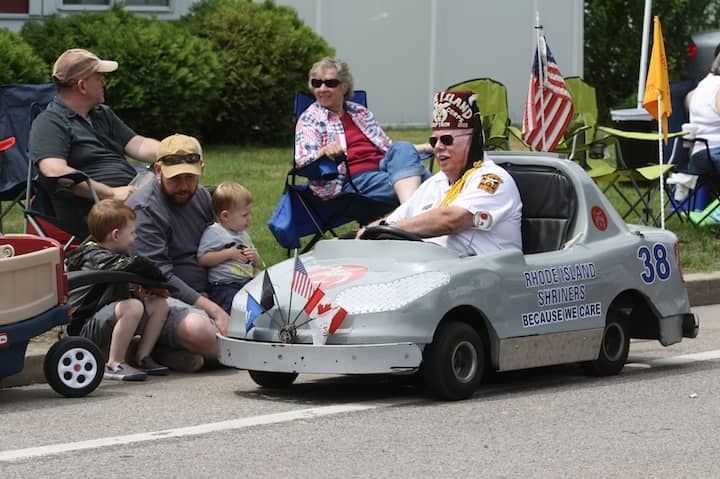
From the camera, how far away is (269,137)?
1991cm

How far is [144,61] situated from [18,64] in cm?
158

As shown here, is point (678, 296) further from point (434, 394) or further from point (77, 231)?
point (77, 231)

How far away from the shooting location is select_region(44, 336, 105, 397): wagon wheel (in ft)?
29.1

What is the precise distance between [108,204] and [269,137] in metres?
10.3

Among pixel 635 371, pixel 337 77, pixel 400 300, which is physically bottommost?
pixel 635 371

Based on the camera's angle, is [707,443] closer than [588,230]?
Yes

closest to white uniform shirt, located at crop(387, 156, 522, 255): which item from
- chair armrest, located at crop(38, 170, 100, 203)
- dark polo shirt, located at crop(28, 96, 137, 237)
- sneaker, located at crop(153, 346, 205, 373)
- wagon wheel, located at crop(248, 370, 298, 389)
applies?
wagon wheel, located at crop(248, 370, 298, 389)

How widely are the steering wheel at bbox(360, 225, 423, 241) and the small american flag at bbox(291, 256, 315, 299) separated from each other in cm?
64

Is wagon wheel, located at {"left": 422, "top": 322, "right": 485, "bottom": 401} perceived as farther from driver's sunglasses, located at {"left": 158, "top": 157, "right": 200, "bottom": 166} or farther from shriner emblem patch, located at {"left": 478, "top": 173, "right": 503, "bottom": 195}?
driver's sunglasses, located at {"left": 158, "top": 157, "right": 200, "bottom": 166}

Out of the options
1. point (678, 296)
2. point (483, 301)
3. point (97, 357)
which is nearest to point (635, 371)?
point (678, 296)

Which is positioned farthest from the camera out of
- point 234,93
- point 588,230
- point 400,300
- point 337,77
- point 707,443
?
point 234,93

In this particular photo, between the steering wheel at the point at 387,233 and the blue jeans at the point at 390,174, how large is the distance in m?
3.16

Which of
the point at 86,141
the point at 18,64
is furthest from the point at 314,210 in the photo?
the point at 18,64

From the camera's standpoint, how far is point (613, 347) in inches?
384
